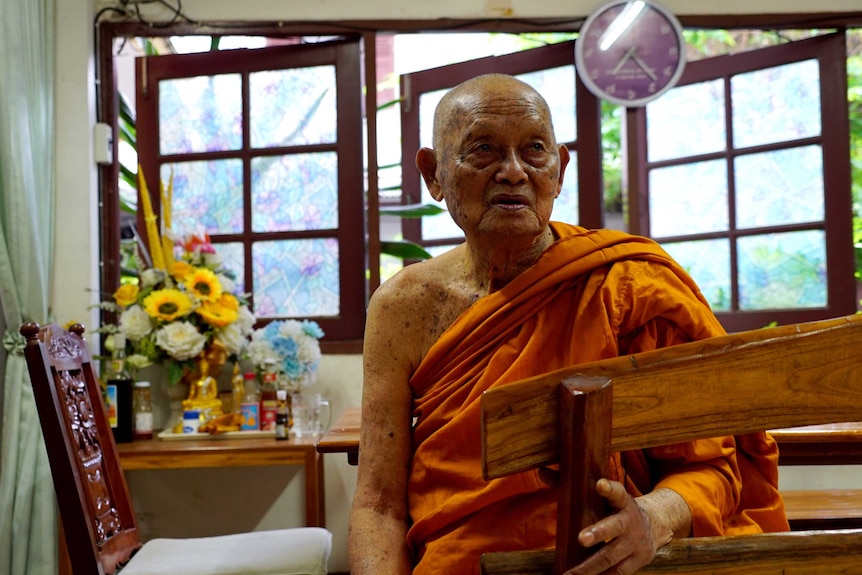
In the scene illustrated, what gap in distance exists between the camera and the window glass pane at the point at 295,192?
3.40 m

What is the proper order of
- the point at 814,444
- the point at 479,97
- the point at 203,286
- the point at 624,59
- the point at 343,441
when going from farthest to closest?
the point at 624,59
the point at 203,286
the point at 343,441
the point at 814,444
the point at 479,97

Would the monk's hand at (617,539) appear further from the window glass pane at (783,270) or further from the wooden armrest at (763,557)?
the window glass pane at (783,270)

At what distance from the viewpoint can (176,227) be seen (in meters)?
3.44

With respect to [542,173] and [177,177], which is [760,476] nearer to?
[542,173]

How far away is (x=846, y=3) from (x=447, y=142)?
2843mm

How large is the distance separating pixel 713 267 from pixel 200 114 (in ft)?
7.62

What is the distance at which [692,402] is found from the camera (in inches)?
24.0

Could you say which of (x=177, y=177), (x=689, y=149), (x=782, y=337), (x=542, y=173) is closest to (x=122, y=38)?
(x=177, y=177)

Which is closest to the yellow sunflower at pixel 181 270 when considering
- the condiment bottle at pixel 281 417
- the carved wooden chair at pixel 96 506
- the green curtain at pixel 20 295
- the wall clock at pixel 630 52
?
the green curtain at pixel 20 295

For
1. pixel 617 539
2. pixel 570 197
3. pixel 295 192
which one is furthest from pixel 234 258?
pixel 617 539

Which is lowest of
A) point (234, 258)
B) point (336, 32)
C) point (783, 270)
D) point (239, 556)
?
point (239, 556)

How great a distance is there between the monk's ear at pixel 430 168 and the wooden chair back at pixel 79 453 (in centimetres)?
101

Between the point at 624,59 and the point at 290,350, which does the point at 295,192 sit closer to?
the point at 290,350

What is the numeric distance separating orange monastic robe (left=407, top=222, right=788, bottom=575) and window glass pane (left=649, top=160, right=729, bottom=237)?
263 cm
